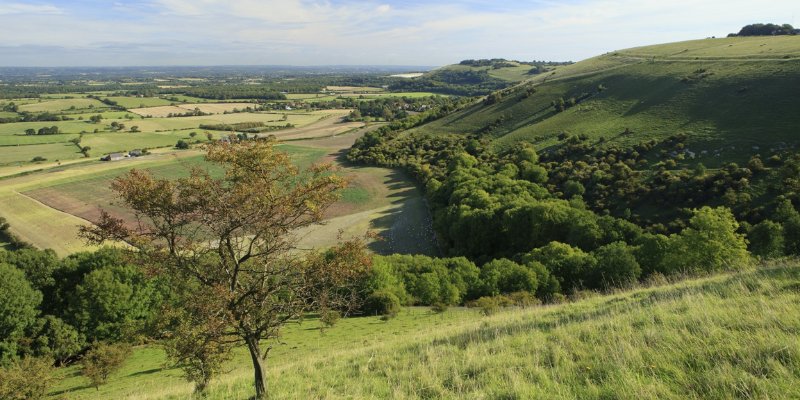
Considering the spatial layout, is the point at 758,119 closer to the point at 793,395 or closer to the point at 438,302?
the point at 438,302

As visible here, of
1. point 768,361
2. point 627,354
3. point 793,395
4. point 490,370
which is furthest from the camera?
point 490,370

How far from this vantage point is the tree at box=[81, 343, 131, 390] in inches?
1029

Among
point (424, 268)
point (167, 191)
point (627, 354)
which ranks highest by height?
point (167, 191)

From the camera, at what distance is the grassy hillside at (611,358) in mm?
6996

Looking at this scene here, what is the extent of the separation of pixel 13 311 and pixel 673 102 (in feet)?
328

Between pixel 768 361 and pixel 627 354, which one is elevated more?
pixel 768 361

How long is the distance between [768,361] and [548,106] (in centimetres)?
10878

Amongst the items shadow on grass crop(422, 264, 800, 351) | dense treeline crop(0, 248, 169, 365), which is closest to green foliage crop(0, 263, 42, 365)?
dense treeline crop(0, 248, 169, 365)

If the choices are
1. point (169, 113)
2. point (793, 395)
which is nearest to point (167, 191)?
point (793, 395)

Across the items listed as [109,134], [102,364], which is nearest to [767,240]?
[102,364]

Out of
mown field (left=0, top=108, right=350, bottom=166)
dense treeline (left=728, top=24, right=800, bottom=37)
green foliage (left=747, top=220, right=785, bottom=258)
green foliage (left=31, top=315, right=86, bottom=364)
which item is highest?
dense treeline (left=728, top=24, right=800, bottom=37)

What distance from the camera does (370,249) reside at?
196 ft

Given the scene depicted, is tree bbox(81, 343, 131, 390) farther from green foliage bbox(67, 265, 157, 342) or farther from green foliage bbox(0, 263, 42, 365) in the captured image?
green foliage bbox(0, 263, 42, 365)

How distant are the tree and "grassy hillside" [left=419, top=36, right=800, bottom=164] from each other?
2822 inches
